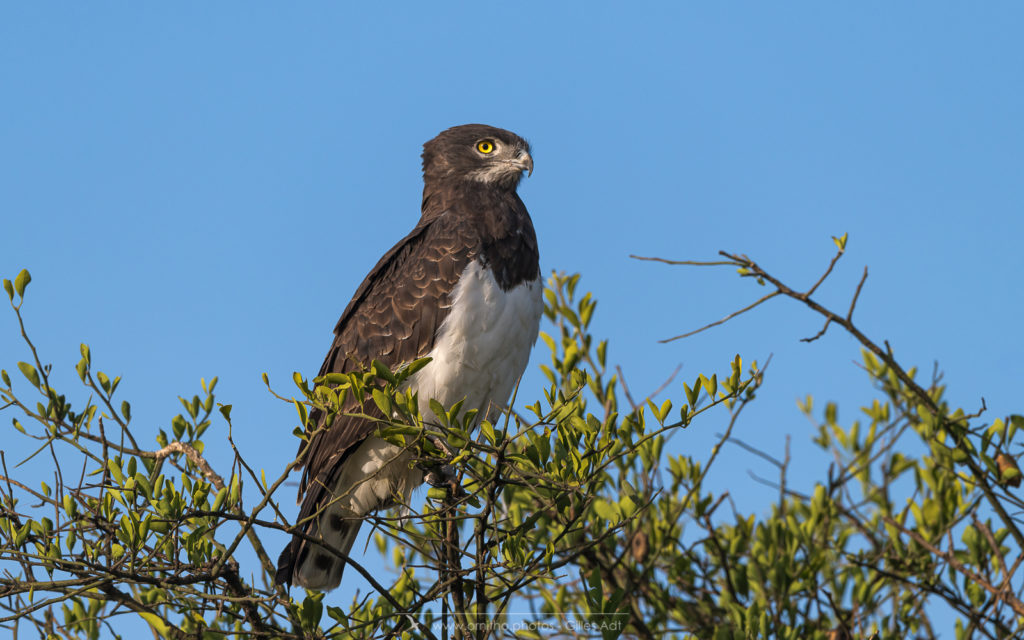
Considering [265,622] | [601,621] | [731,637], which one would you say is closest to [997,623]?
[731,637]

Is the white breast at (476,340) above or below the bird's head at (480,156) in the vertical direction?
below

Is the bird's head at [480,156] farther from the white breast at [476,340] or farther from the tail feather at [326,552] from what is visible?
the tail feather at [326,552]

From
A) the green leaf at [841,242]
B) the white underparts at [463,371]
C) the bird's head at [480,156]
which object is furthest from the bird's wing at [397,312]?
the green leaf at [841,242]

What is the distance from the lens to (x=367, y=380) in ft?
12.9

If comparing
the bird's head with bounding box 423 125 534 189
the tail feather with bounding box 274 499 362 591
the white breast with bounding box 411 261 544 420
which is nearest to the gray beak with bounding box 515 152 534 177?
the bird's head with bounding box 423 125 534 189

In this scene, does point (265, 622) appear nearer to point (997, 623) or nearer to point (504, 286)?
point (504, 286)

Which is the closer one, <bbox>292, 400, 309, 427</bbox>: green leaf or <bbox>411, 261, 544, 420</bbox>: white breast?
<bbox>292, 400, 309, 427</bbox>: green leaf

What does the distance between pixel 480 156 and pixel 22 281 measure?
11.0ft

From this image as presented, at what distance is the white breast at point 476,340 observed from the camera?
5.70 meters

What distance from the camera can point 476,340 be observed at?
570 cm

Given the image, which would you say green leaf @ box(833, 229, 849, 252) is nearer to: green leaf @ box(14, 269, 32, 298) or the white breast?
the white breast

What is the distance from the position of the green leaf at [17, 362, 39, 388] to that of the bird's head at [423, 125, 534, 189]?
10.3 feet

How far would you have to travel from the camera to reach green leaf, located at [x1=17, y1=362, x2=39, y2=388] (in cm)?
462

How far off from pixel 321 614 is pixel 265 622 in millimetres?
280
